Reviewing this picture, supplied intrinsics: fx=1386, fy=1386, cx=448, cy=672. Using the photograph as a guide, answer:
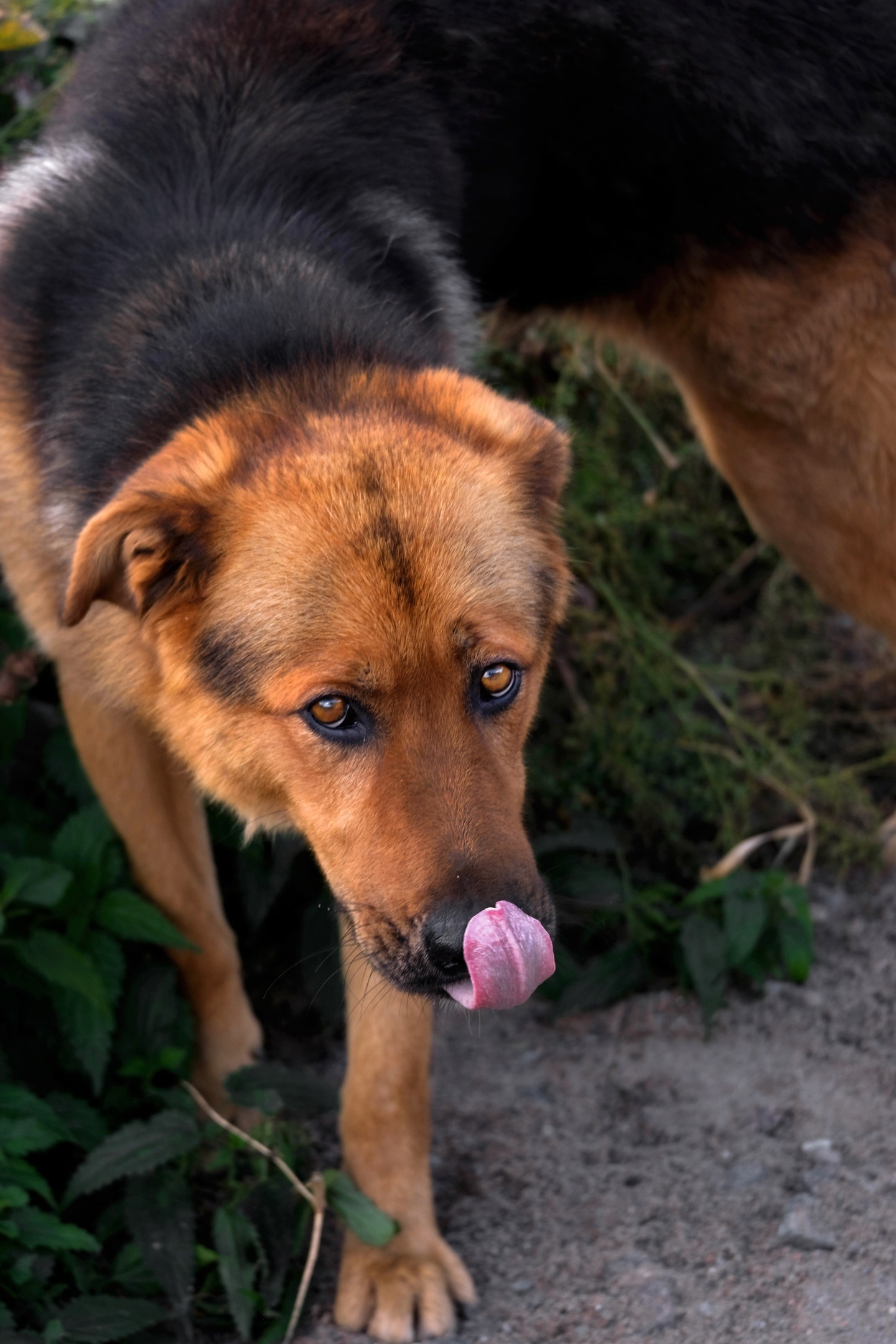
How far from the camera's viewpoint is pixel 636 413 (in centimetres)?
493

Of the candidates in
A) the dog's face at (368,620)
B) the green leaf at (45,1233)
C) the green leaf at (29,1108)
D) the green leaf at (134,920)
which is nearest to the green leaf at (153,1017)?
the green leaf at (134,920)

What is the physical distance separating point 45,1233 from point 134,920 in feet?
2.33

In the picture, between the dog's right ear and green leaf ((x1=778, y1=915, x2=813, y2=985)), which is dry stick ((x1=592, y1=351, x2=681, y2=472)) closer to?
green leaf ((x1=778, y1=915, x2=813, y2=985))

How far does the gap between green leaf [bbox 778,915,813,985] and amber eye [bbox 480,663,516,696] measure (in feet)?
6.04

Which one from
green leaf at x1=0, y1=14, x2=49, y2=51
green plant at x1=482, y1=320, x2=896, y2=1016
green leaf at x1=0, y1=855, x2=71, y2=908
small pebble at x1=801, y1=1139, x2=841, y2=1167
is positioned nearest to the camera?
green leaf at x1=0, y1=855, x2=71, y2=908

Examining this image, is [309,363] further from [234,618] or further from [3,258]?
[3,258]

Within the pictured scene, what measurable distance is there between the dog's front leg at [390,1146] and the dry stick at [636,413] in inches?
96.6

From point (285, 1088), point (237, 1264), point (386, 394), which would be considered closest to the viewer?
point (386, 394)

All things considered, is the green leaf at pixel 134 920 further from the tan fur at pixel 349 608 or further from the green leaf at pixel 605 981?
the green leaf at pixel 605 981

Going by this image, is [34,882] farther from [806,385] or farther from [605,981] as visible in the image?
[806,385]

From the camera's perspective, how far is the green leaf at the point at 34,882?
121 inches

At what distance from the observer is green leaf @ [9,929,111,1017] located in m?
3.04

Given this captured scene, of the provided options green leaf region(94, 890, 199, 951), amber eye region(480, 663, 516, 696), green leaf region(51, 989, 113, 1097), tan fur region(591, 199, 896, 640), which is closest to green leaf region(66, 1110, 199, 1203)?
green leaf region(51, 989, 113, 1097)

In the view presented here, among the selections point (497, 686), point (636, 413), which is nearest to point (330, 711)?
point (497, 686)
